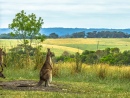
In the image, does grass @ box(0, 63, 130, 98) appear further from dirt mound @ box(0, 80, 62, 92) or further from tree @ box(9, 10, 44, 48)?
tree @ box(9, 10, 44, 48)

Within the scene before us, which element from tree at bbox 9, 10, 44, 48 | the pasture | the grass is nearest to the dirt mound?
the pasture

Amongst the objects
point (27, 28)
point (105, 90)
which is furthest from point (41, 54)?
point (27, 28)

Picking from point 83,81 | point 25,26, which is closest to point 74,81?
point 83,81

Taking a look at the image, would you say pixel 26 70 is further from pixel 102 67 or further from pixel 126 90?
pixel 126 90

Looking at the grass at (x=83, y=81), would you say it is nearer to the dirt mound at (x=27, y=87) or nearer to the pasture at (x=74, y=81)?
the pasture at (x=74, y=81)

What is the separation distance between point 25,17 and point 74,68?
2960 centimetres

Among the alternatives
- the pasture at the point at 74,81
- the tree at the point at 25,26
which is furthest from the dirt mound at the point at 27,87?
the tree at the point at 25,26

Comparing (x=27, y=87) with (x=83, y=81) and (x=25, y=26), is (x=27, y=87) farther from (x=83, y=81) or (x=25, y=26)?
(x=25, y=26)

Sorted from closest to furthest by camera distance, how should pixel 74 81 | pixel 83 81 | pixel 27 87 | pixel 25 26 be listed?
pixel 27 87, pixel 74 81, pixel 83 81, pixel 25 26

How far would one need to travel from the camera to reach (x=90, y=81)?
1805cm

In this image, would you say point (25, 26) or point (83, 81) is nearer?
point (83, 81)

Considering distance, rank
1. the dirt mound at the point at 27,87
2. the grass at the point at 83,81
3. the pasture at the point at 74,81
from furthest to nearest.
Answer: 1. the dirt mound at the point at 27,87
2. the pasture at the point at 74,81
3. the grass at the point at 83,81

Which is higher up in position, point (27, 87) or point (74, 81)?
point (27, 87)

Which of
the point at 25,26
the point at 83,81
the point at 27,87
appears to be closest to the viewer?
the point at 27,87
